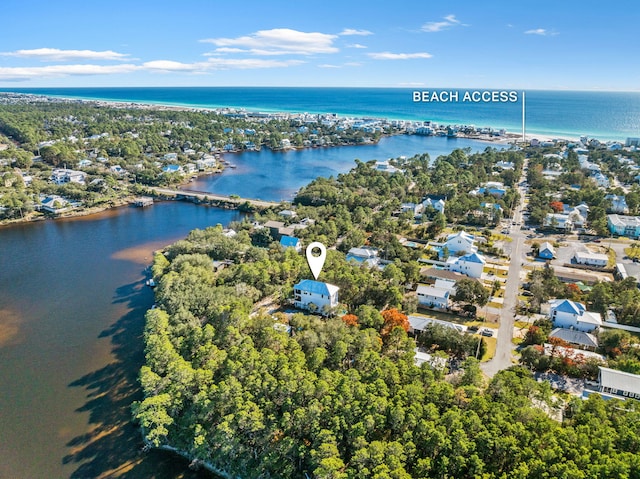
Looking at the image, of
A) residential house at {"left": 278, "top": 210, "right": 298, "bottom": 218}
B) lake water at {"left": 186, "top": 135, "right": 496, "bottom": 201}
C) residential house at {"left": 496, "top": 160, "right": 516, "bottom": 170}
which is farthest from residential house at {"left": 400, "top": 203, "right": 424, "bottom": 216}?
residential house at {"left": 496, "top": 160, "right": 516, "bottom": 170}

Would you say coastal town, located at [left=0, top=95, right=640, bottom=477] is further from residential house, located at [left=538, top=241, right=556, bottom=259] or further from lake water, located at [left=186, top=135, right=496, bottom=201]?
lake water, located at [left=186, top=135, right=496, bottom=201]

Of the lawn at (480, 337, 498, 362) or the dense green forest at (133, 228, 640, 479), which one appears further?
the lawn at (480, 337, 498, 362)

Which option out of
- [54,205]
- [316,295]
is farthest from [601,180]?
[54,205]

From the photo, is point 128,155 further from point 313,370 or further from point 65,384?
point 313,370

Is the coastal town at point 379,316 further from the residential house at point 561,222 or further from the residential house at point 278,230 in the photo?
the residential house at point 561,222

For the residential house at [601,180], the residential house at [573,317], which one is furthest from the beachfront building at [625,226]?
the residential house at [573,317]

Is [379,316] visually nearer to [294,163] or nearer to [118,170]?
[118,170]

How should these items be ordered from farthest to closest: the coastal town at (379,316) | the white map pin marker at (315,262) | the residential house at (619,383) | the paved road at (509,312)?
the white map pin marker at (315,262) < the paved road at (509,312) < the residential house at (619,383) < the coastal town at (379,316)
